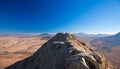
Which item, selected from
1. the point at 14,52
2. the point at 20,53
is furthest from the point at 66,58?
the point at 14,52

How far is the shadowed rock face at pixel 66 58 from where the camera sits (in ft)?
51.7

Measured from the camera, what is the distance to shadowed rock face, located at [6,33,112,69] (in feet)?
51.7

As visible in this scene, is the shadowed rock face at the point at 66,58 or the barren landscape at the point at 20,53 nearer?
the shadowed rock face at the point at 66,58

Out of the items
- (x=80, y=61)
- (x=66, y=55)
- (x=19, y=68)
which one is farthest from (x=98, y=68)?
(x=19, y=68)

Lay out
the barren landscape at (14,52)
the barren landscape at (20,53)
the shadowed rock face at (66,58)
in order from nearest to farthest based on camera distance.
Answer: the shadowed rock face at (66,58) < the barren landscape at (14,52) < the barren landscape at (20,53)

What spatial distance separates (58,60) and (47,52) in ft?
13.8

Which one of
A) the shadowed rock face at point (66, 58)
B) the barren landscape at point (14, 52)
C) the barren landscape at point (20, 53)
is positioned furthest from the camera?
the barren landscape at point (20, 53)

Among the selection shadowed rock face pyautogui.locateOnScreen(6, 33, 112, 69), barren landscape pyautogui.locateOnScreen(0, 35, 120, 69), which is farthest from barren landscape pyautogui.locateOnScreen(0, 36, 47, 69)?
shadowed rock face pyautogui.locateOnScreen(6, 33, 112, 69)

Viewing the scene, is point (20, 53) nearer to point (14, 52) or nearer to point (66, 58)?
point (14, 52)

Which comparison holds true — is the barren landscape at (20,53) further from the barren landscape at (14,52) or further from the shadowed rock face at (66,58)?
the shadowed rock face at (66,58)

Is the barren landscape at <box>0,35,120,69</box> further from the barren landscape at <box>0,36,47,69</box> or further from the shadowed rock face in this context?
the shadowed rock face

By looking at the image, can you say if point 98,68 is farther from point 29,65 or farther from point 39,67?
point 29,65

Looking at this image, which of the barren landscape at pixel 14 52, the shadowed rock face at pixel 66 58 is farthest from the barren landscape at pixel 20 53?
the shadowed rock face at pixel 66 58

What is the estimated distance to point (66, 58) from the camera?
61.4 ft
